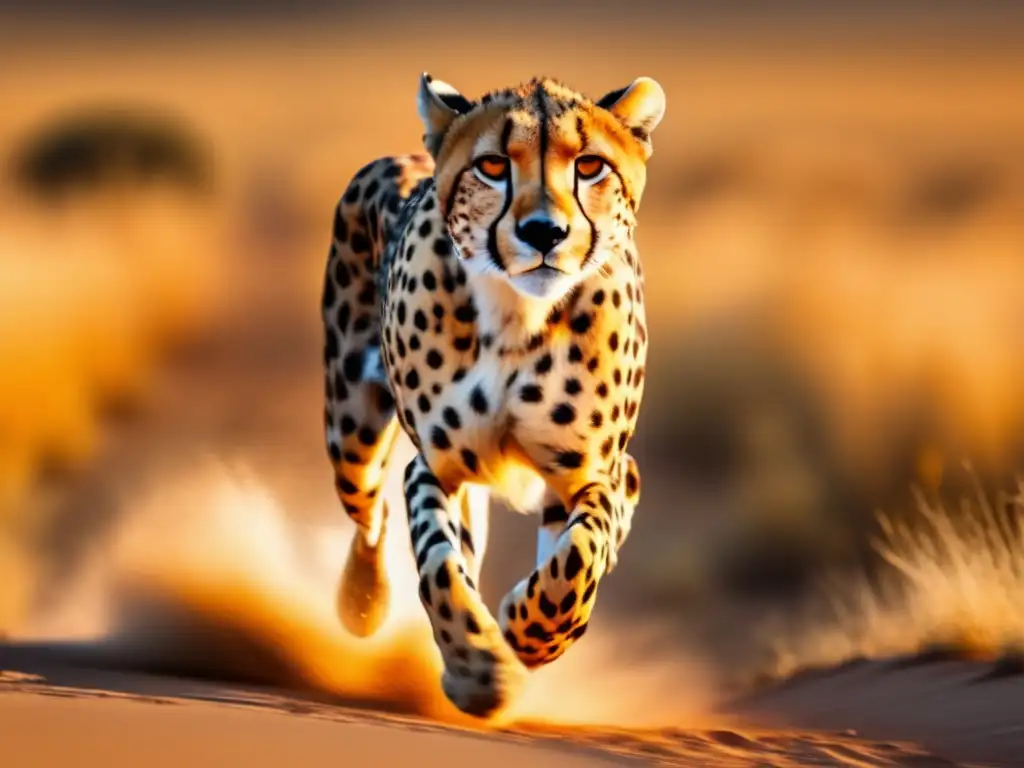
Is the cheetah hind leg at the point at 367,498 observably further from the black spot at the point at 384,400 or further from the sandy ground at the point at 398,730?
the sandy ground at the point at 398,730

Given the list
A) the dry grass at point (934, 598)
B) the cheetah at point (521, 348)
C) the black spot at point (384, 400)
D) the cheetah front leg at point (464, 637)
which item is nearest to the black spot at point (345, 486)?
the black spot at point (384, 400)

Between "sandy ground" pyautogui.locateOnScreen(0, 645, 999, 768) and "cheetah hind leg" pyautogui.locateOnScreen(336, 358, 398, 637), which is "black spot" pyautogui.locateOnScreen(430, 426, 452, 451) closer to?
"sandy ground" pyautogui.locateOnScreen(0, 645, 999, 768)

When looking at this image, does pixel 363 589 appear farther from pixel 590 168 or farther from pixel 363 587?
pixel 590 168

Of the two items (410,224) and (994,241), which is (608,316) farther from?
(994,241)

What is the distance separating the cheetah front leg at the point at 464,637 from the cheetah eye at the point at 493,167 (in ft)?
2.86

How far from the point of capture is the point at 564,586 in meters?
4.41

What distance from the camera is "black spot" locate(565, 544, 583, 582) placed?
4410mm

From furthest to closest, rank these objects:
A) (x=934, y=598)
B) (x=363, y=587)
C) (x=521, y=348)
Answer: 1. (x=934, y=598)
2. (x=363, y=587)
3. (x=521, y=348)

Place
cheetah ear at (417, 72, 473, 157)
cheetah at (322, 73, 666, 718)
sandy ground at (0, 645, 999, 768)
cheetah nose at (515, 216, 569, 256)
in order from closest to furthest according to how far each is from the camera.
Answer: sandy ground at (0, 645, 999, 768) → cheetah nose at (515, 216, 569, 256) → cheetah at (322, 73, 666, 718) → cheetah ear at (417, 72, 473, 157)

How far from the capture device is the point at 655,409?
947 centimetres

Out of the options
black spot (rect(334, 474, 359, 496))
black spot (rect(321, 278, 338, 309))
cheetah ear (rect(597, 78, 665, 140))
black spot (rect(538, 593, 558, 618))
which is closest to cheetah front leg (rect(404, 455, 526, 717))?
black spot (rect(538, 593, 558, 618))

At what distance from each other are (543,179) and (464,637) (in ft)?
3.50

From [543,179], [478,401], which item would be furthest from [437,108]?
[478,401]

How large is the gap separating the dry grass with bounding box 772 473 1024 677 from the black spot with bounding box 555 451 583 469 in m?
2.10
